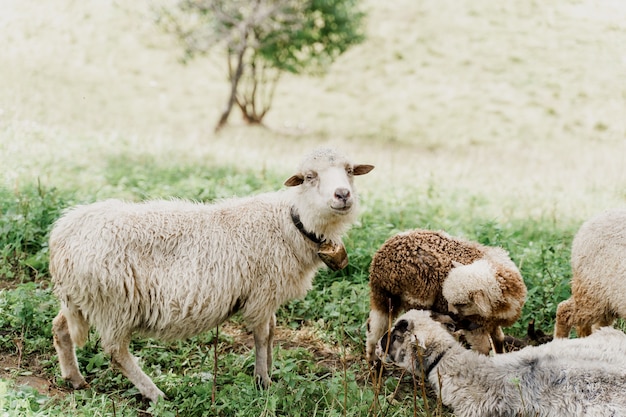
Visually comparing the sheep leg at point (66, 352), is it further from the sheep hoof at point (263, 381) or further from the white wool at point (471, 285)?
the white wool at point (471, 285)

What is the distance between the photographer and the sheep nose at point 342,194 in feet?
14.0

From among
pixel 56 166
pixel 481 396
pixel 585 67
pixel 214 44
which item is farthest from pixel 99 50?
pixel 481 396

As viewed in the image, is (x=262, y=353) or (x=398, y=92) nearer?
(x=262, y=353)

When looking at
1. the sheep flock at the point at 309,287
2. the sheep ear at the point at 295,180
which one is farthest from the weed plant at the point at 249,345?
the sheep ear at the point at 295,180

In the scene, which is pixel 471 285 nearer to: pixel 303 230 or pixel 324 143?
pixel 303 230

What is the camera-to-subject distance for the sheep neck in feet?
14.9

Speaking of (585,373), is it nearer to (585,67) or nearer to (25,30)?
(585,67)

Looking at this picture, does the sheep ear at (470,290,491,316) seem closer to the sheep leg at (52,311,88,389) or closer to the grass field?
the grass field

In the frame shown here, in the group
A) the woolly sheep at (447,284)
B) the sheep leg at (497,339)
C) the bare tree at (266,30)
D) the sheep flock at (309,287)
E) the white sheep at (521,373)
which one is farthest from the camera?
the bare tree at (266,30)

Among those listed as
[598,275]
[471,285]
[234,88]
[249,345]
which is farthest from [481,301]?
[234,88]

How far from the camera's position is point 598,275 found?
180 inches

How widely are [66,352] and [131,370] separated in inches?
19.5

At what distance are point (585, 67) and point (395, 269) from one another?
16796 mm

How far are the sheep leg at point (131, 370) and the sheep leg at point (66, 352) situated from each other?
1.02 ft
